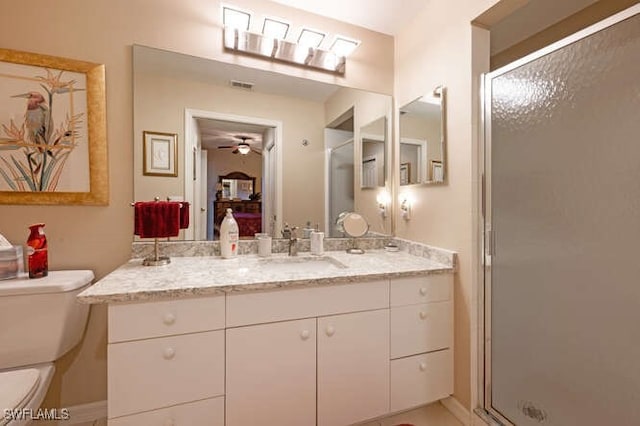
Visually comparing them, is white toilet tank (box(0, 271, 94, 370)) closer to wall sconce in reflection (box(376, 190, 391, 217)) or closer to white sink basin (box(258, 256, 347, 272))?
white sink basin (box(258, 256, 347, 272))

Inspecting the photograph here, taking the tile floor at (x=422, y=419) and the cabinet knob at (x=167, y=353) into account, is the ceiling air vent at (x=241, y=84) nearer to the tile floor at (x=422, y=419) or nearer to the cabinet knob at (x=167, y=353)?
the cabinet knob at (x=167, y=353)

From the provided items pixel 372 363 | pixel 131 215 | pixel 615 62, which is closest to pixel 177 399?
pixel 372 363

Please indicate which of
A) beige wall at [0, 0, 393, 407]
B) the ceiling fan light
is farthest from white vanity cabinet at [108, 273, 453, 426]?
the ceiling fan light

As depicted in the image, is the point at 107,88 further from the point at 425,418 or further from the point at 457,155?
the point at 425,418

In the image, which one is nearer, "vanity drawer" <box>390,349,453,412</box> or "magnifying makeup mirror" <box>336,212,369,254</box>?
"vanity drawer" <box>390,349,453,412</box>

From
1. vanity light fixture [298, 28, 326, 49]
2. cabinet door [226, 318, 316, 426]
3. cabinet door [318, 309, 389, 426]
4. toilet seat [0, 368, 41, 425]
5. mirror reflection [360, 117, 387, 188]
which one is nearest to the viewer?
toilet seat [0, 368, 41, 425]

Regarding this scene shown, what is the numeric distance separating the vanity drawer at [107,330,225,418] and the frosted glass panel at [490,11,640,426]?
1.28 metres

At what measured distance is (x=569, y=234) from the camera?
1.08 m

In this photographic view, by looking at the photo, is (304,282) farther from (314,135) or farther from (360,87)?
(360,87)

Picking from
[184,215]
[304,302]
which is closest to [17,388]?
[184,215]

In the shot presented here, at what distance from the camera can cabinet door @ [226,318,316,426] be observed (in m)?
1.08

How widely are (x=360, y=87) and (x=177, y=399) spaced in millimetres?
1898

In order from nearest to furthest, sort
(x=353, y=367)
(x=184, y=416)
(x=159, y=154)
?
(x=184, y=416)
(x=353, y=367)
(x=159, y=154)

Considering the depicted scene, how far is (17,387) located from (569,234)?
2.02 m
